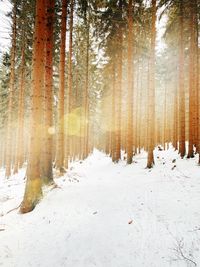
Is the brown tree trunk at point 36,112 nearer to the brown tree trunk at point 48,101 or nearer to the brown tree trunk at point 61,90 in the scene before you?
the brown tree trunk at point 48,101

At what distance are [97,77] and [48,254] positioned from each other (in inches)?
1168

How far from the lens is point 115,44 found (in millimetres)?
15617

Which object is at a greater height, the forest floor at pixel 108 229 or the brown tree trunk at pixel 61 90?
the brown tree trunk at pixel 61 90

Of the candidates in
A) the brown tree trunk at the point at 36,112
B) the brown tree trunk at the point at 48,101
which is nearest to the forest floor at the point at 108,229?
the brown tree trunk at the point at 36,112

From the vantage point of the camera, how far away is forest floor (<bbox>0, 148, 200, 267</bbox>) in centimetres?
385

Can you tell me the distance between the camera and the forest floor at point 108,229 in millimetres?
3850

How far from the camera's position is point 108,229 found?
483 centimetres

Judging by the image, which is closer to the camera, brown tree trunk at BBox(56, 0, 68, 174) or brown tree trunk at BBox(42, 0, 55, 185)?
brown tree trunk at BBox(42, 0, 55, 185)

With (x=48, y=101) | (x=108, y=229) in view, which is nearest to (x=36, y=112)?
(x=48, y=101)

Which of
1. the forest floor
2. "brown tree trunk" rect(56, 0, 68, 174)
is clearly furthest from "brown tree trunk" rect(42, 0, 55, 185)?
"brown tree trunk" rect(56, 0, 68, 174)

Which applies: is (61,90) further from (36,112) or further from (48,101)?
(36,112)

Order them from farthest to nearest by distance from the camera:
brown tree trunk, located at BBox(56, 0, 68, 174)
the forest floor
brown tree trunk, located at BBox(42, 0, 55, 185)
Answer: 1. brown tree trunk, located at BBox(56, 0, 68, 174)
2. brown tree trunk, located at BBox(42, 0, 55, 185)
3. the forest floor

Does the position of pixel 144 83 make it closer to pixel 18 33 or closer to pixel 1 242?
pixel 18 33

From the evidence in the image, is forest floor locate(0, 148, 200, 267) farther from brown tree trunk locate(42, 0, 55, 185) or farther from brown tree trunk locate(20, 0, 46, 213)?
brown tree trunk locate(42, 0, 55, 185)
